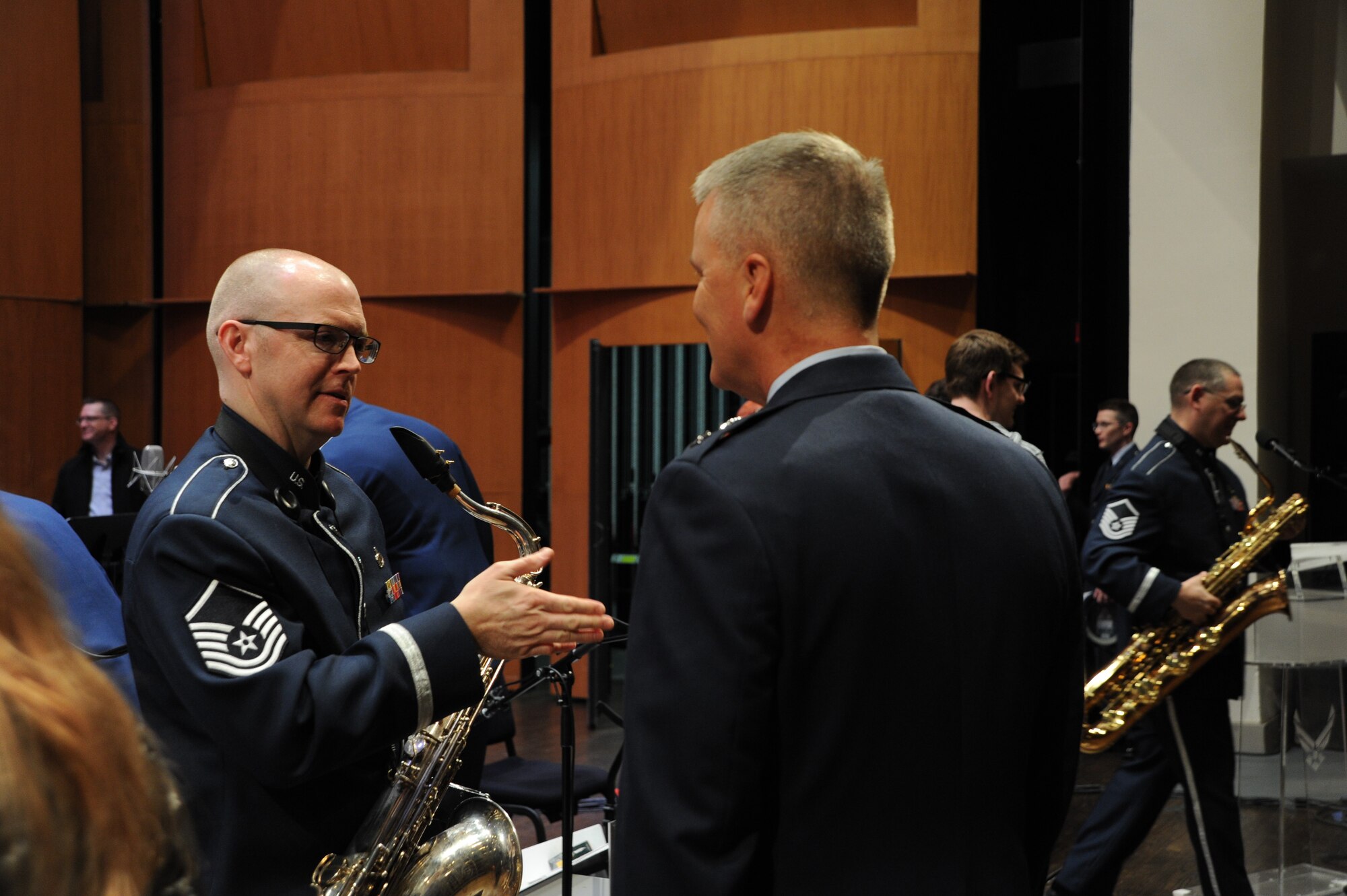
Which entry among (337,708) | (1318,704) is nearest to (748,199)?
(337,708)

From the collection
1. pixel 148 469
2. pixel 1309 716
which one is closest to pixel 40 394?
pixel 148 469

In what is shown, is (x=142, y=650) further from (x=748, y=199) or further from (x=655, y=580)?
(x=748, y=199)

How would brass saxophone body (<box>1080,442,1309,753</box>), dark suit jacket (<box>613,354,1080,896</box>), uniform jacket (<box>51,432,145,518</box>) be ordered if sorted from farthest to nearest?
uniform jacket (<box>51,432,145,518</box>) → brass saxophone body (<box>1080,442,1309,753</box>) → dark suit jacket (<box>613,354,1080,896</box>)

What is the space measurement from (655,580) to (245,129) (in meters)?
8.25

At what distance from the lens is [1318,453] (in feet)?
21.8

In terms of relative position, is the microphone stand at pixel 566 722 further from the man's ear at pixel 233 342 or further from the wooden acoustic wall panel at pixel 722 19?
the wooden acoustic wall panel at pixel 722 19

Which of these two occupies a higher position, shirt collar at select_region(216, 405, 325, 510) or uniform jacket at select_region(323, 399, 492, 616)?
shirt collar at select_region(216, 405, 325, 510)

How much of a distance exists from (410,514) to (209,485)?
4.55ft

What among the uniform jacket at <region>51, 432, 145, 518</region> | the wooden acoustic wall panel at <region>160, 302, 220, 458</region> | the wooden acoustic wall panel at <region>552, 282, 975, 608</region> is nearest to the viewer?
the uniform jacket at <region>51, 432, 145, 518</region>

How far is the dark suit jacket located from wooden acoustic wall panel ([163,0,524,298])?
6.97 meters

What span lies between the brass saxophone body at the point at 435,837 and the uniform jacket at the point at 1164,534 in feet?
8.09

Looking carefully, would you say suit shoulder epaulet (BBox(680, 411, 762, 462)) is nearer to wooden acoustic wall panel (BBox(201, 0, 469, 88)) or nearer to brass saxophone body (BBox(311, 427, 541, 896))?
brass saxophone body (BBox(311, 427, 541, 896))

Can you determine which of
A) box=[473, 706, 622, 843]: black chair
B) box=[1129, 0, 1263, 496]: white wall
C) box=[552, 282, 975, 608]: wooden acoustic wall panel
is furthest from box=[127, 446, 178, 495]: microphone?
box=[1129, 0, 1263, 496]: white wall

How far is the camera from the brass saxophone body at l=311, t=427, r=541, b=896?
6.45 feet
